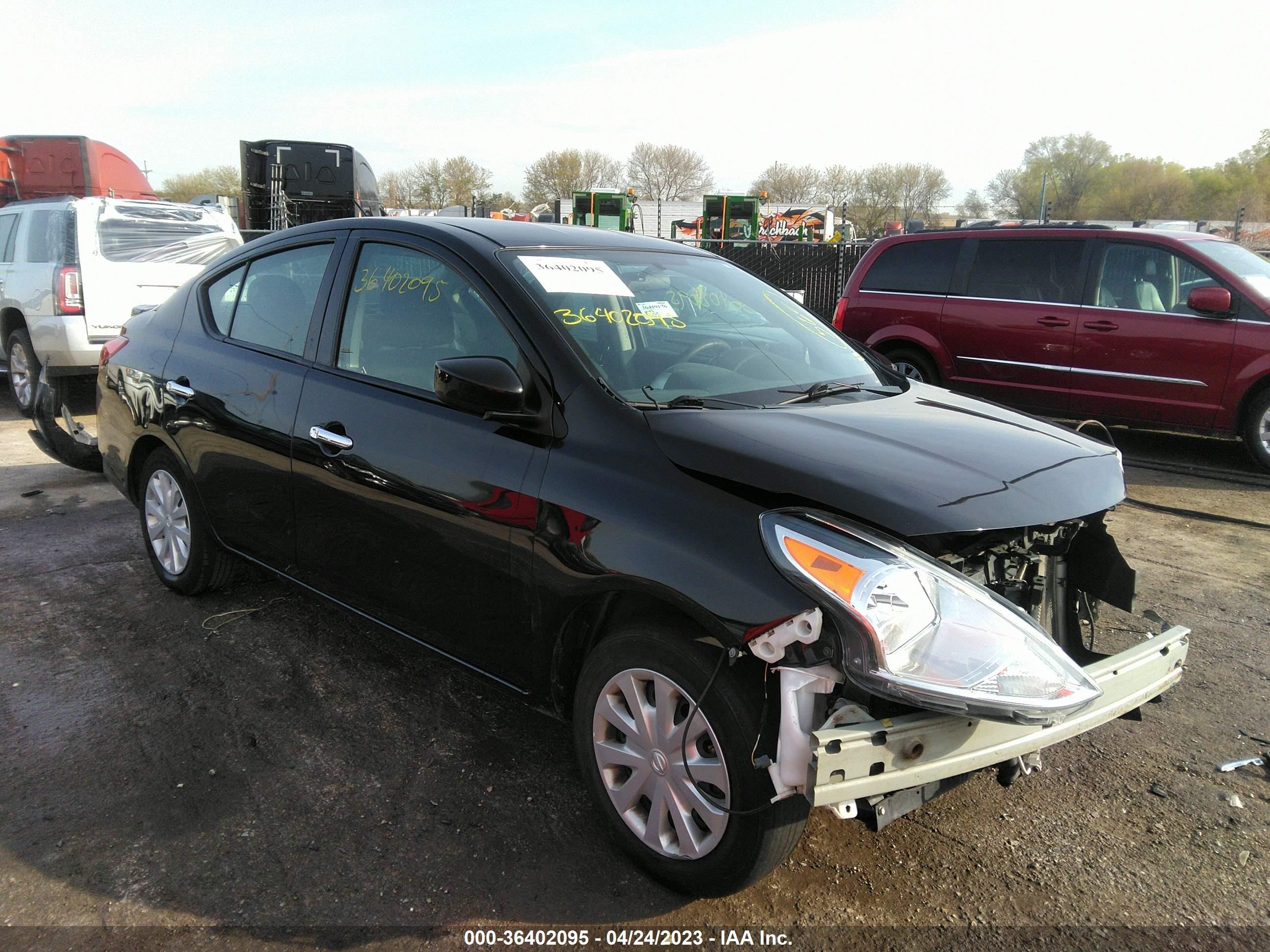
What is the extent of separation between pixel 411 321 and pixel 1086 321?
21.0 feet

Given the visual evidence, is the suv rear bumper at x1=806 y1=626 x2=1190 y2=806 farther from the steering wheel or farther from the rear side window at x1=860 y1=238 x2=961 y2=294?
the rear side window at x1=860 y1=238 x2=961 y2=294

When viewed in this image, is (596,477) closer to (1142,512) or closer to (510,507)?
(510,507)

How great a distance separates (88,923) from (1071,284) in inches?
314

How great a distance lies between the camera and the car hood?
85.2 inches

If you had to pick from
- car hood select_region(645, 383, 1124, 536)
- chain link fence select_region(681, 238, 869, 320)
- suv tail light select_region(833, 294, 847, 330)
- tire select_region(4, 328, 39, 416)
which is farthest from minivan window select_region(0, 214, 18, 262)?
chain link fence select_region(681, 238, 869, 320)

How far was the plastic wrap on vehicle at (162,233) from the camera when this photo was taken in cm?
853

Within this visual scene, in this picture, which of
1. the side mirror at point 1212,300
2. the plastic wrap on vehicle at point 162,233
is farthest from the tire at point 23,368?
the side mirror at point 1212,300

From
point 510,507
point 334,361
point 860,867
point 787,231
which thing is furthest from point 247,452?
point 787,231

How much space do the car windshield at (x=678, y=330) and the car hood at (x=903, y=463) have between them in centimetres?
25

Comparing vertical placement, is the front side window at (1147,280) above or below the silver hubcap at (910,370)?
above

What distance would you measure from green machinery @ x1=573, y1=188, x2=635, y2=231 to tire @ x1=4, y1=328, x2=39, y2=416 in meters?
19.4

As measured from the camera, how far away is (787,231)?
104 ft

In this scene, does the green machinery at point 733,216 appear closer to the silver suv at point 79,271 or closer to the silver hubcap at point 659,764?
the silver suv at point 79,271

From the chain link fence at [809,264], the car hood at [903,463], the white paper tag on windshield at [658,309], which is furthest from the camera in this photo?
the chain link fence at [809,264]
